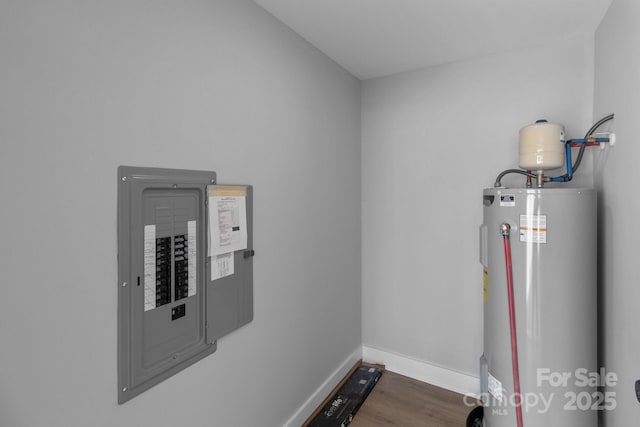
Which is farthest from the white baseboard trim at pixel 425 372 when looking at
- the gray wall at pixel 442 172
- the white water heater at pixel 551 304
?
the white water heater at pixel 551 304

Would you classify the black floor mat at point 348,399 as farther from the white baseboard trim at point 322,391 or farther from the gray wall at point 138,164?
the gray wall at point 138,164

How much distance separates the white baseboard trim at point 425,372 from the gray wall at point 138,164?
785 millimetres

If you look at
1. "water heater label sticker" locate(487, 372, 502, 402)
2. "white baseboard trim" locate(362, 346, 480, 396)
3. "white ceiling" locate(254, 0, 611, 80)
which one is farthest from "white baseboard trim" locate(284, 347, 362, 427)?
"white ceiling" locate(254, 0, 611, 80)

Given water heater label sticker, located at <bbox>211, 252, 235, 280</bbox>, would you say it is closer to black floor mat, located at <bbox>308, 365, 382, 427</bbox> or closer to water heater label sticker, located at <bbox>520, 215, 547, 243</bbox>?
black floor mat, located at <bbox>308, 365, 382, 427</bbox>

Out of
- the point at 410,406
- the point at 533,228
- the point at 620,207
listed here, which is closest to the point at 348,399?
the point at 410,406

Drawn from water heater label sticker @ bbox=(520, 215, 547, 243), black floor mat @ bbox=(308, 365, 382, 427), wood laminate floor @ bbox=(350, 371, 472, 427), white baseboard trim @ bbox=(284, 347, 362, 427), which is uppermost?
water heater label sticker @ bbox=(520, 215, 547, 243)

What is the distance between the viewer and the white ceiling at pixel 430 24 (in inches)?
67.5

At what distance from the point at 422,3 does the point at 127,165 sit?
1.67 meters

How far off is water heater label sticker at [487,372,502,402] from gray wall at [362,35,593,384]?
0.63 m

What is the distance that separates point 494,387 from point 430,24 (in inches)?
84.4

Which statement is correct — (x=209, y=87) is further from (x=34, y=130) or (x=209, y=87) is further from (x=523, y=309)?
(x=523, y=309)

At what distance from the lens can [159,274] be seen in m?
1.23

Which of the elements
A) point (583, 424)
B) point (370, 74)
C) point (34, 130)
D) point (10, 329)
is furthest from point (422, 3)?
point (583, 424)

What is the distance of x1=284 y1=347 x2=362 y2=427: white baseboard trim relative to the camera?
2056mm
